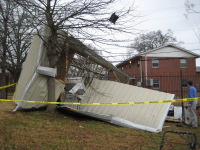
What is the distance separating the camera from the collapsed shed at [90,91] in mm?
8703

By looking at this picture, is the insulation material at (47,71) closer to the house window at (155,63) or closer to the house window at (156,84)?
the house window at (156,84)

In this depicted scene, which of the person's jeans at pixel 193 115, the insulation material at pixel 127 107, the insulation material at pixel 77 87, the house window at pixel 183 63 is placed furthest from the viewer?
the house window at pixel 183 63

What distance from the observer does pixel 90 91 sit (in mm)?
10461

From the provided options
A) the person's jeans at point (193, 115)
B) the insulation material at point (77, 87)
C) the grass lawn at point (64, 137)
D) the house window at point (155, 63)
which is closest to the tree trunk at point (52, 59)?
the insulation material at point (77, 87)

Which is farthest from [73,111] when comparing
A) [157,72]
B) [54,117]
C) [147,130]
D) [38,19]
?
[157,72]

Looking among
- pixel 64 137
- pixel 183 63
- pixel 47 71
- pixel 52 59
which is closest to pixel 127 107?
pixel 47 71

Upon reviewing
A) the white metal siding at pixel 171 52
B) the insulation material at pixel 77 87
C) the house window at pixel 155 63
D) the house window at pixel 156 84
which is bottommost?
the insulation material at pixel 77 87

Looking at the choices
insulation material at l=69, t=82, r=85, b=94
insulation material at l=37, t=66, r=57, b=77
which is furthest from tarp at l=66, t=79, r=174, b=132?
insulation material at l=37, t=66, r=57, b=77

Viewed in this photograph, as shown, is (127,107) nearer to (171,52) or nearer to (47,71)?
(47,71)

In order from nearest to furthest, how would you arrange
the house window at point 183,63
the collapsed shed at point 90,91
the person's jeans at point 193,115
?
1. the collapsed shed at point 90,91
2. the person's jeans at point 193,115
3. the house window at point 183,63

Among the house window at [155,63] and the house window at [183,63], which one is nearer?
the house window at [155,63]

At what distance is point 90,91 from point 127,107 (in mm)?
1963

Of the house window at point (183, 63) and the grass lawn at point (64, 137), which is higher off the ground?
the house window at point (183, 63)

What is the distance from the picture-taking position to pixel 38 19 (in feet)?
27.4
